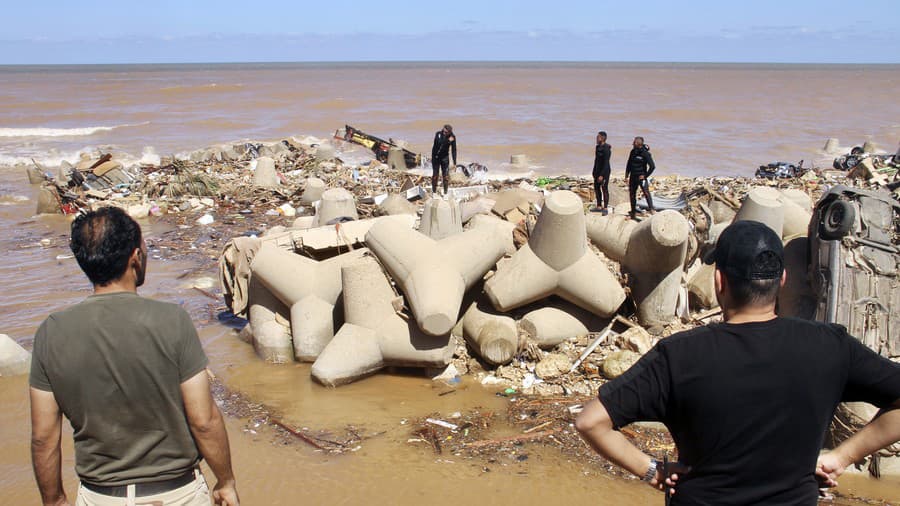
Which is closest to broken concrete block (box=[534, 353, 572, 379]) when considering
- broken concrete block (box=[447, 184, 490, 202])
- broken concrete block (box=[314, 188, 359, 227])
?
broken concrete block (box=[314, 188, 359, 227])

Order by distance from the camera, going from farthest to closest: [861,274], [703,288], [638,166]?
1. [638,166]
2. [703,288]
3. [861,274]

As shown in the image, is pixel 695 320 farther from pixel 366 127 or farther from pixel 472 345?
pixel 366 127

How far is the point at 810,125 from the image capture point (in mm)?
32688

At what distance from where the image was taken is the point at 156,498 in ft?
7.97

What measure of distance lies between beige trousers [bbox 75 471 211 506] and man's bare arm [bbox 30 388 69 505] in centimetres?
11

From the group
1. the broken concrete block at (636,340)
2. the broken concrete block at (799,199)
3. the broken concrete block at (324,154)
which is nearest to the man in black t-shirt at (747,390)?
the broken concrete block at (636,340)

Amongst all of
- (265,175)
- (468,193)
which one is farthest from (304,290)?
(265,175)

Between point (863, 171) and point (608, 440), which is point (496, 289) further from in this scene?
point (863, 171)

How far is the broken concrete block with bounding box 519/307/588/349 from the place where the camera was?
6.55 meters

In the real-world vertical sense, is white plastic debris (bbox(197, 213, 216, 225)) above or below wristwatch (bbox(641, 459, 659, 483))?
below

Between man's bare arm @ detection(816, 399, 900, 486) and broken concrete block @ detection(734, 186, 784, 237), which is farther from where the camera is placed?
broken concrete block @ detection(734, 186, 784, 237)

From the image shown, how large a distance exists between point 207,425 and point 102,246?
0.71 m

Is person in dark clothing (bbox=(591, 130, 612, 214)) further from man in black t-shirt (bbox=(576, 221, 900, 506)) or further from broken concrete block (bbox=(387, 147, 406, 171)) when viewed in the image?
man in black t-shirt (bbox=(576, 221, 900, 506))

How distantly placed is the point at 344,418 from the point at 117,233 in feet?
11.7
